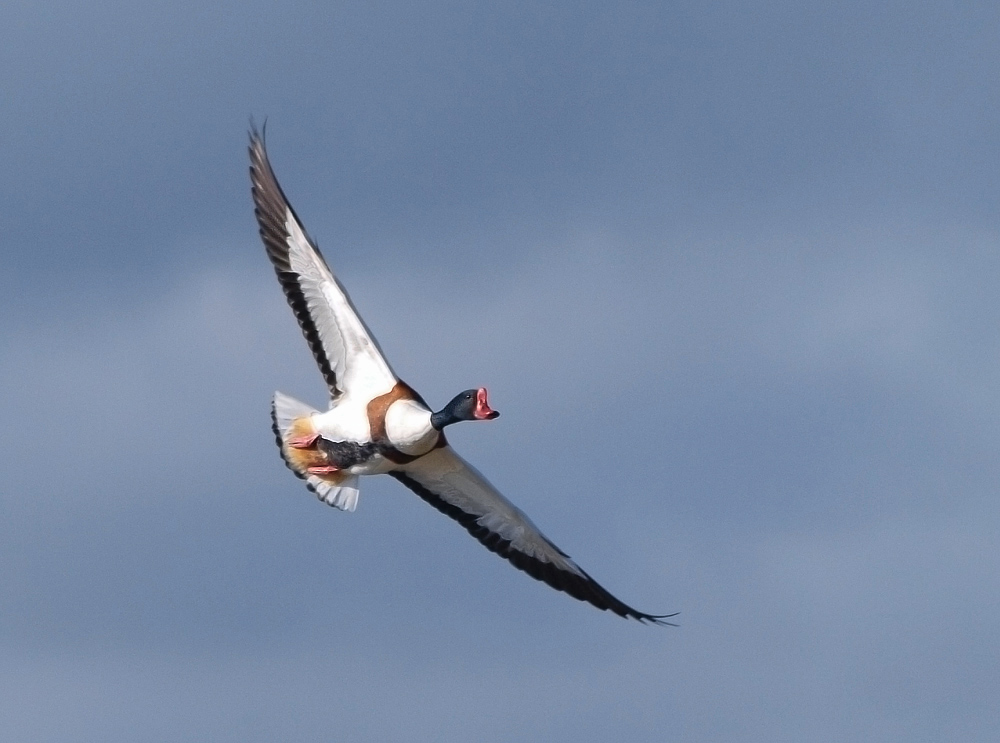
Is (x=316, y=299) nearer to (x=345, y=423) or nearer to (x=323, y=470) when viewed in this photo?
(x=345, y=423)

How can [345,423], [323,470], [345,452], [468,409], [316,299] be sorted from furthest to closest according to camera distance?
[323,470], [316,299], [345,452], [345,423], [468,409]

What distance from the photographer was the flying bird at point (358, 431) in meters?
17.3

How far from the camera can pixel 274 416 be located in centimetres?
1816

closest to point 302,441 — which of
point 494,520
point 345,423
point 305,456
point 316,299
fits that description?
point 305,456

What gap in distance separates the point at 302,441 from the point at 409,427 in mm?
1624

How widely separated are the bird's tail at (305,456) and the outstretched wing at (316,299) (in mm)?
461

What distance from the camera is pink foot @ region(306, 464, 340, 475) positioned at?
18078 millimetres

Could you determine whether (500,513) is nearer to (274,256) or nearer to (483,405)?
(483,405)

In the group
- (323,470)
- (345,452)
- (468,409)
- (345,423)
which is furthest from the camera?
(323,470)

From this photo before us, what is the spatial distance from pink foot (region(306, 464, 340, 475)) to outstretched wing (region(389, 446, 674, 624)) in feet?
2.24

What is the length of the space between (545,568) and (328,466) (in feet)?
8.72

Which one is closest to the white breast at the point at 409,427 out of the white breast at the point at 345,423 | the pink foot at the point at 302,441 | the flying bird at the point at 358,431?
the flying bird at the point at 358,431

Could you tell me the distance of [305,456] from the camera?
18.2 m

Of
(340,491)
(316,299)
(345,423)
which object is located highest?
(316,299)
